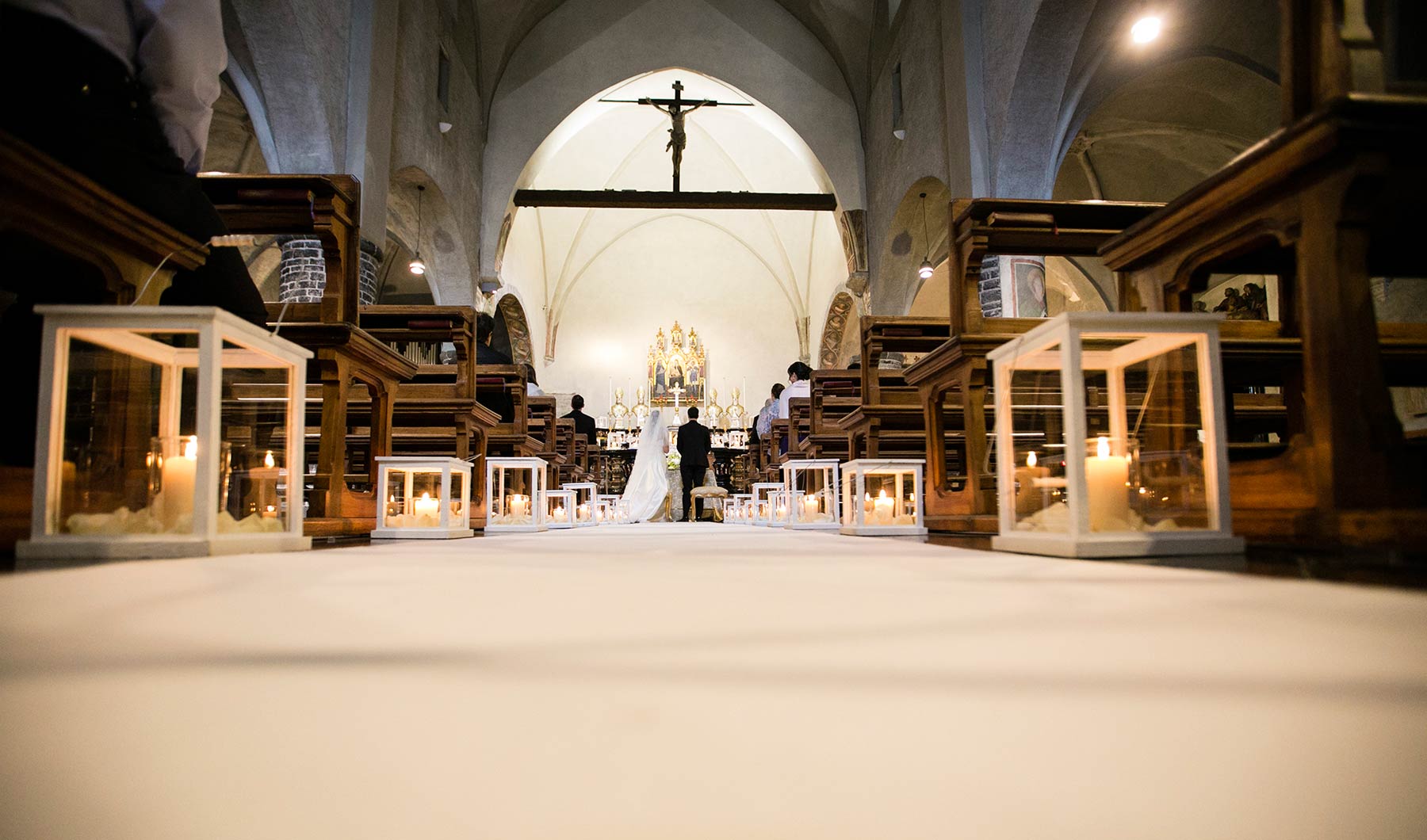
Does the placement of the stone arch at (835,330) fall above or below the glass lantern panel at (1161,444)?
above

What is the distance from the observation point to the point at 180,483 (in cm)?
162

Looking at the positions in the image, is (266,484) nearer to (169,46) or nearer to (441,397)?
(169,46)

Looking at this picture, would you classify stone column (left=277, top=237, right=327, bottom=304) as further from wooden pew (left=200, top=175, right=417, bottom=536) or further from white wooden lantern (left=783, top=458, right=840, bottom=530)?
white wooden lantern (left=783, top=458, right=840, bottom=530)

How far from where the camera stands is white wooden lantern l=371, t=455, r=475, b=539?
3.11 m

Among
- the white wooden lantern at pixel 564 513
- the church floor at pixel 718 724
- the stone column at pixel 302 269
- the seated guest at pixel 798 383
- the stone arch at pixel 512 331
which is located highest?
the stone arch at pixel 512 331

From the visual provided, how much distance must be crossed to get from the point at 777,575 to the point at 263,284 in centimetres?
1500

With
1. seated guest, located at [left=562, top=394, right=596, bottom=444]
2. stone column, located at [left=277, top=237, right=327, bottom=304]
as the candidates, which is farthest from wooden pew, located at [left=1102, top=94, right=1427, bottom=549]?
seated guest, located at [left=562, top=394, right=596, bottom=444]

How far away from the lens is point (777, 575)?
134 centimetres

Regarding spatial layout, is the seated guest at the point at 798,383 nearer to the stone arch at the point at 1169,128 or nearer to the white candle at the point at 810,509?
the stone arch at the point at 1169,128

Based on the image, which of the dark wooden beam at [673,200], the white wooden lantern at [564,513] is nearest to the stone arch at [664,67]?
the dark wooden beam at [673,200]

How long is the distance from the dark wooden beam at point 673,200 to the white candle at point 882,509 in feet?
31.6

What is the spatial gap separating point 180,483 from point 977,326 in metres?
2.69

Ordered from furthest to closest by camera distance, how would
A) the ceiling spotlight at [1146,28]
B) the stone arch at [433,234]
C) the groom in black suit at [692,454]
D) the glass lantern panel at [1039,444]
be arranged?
the stone arch at [433,234] → the groom in black suit at [692,454] → the ceiling spotlight at [1146,28] → the glass lantern panel at [1039,444]

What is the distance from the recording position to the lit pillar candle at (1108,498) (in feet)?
5.31
